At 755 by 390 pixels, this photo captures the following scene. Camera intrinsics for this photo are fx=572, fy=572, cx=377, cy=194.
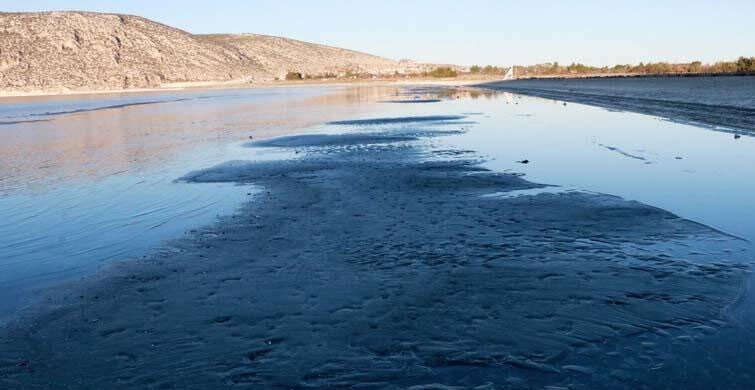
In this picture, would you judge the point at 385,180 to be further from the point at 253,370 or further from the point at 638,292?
the point at 253,370

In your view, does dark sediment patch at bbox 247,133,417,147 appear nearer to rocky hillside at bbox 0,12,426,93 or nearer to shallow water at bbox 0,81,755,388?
shallow water at bbox 0,81,755,388

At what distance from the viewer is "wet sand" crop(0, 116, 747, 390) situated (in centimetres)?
486

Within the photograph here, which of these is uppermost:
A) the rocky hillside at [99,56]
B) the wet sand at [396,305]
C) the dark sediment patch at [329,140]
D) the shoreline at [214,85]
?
the rocky hillside at [99,56]

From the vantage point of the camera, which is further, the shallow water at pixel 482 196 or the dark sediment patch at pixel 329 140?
the dark sediment patch at pixel 329 140

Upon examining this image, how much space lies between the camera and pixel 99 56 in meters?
141

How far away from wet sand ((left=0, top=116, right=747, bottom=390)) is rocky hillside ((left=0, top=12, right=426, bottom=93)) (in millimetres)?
132074

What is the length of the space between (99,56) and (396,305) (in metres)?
156

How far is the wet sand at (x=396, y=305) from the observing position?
15.9ft

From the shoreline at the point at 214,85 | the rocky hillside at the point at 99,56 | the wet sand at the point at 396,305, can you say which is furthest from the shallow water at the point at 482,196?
the rocky hillside at the point at 99,56

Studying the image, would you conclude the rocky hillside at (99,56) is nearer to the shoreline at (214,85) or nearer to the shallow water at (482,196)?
the shoreline at (214,85)

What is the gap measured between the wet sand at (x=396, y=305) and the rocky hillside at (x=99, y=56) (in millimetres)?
132074

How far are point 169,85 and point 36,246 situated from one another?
139797 mm

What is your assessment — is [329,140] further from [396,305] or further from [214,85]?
[214,85]

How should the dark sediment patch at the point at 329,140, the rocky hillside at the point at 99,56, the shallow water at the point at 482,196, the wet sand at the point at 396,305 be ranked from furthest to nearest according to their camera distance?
1. the rocky hillside at the point at 99,56
2. the dark sediment patch at the point at 329,140
3. the shallow water at the point at 482,196
4. the wet sand at the point at 396,305
